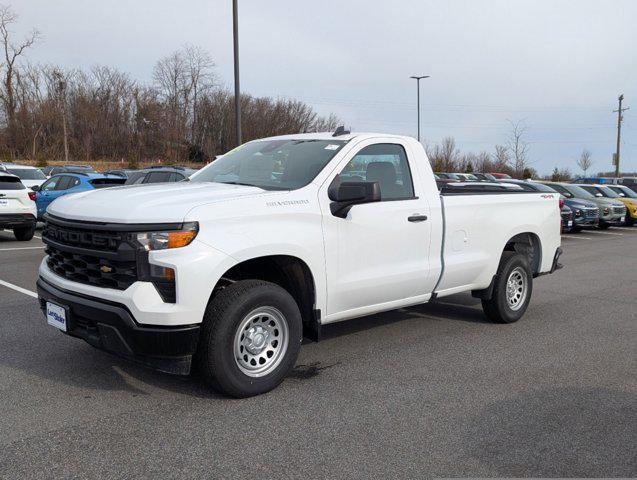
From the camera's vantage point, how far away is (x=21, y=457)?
11.6ft

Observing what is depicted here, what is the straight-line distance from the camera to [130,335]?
403 centimetres

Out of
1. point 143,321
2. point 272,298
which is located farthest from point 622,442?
point 143,321

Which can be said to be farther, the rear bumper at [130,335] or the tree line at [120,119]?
the tree line at [120,119]

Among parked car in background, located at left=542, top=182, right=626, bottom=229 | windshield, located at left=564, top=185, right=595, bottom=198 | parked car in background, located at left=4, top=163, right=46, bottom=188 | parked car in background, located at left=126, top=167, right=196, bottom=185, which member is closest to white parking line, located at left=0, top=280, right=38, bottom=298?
parked car in background, located at left=126, top=167, right=196, bottom=185

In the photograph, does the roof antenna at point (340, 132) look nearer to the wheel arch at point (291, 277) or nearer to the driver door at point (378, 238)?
the driver door at point (378, 238)

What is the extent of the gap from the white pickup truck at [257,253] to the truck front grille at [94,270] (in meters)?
0.01

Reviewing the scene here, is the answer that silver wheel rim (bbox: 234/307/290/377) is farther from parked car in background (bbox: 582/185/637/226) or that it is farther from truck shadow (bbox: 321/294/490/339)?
parked car in background (bbox: 582/185/637/226)

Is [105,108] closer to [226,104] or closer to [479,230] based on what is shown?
[226,104]

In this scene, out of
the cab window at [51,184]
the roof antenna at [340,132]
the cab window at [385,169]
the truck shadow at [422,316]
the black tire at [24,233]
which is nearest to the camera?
the cab window at [385,169]

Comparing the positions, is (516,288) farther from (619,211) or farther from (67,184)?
(619,211)

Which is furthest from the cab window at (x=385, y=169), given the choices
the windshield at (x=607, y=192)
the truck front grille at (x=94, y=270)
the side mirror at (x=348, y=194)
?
the windshield at (x=607, y=192)

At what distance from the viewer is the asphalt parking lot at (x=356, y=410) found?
3551 millimetres

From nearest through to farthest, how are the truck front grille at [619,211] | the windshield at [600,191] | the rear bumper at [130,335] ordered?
the rear bumper at [130,335]
the truck front grille at [619,211]
the windshield at [600,191]

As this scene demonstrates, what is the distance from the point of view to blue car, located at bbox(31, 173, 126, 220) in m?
16.6
